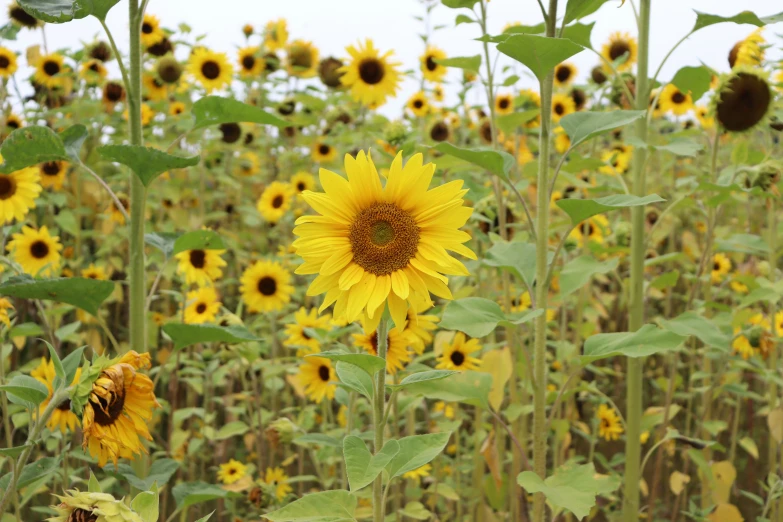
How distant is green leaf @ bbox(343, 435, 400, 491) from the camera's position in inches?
29.6

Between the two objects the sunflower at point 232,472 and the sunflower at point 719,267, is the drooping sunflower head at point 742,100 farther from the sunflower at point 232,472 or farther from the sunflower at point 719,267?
the sunflower at point 232,472

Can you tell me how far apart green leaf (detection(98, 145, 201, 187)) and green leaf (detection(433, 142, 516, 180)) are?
16.0 inches

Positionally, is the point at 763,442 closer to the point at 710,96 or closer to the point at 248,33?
the point at 710,96

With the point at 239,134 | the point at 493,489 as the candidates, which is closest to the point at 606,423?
the point at 493,489

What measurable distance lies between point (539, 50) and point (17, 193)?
1.50 meters

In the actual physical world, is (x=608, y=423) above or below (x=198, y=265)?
below

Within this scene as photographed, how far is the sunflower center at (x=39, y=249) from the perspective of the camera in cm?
209

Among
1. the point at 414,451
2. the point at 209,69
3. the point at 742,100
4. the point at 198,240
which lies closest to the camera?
the point at 414,451

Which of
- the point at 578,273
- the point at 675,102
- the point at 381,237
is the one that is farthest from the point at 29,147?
the point at 675,102

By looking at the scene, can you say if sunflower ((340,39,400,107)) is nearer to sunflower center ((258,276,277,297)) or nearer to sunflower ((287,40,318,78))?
sunflower ((287,40,318,78))

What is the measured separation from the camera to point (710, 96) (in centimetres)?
169

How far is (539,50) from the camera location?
3.19ft

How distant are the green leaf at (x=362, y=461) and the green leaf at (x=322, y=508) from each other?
0.20 ft

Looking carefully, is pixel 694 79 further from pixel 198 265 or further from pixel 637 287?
pixel 198 265
